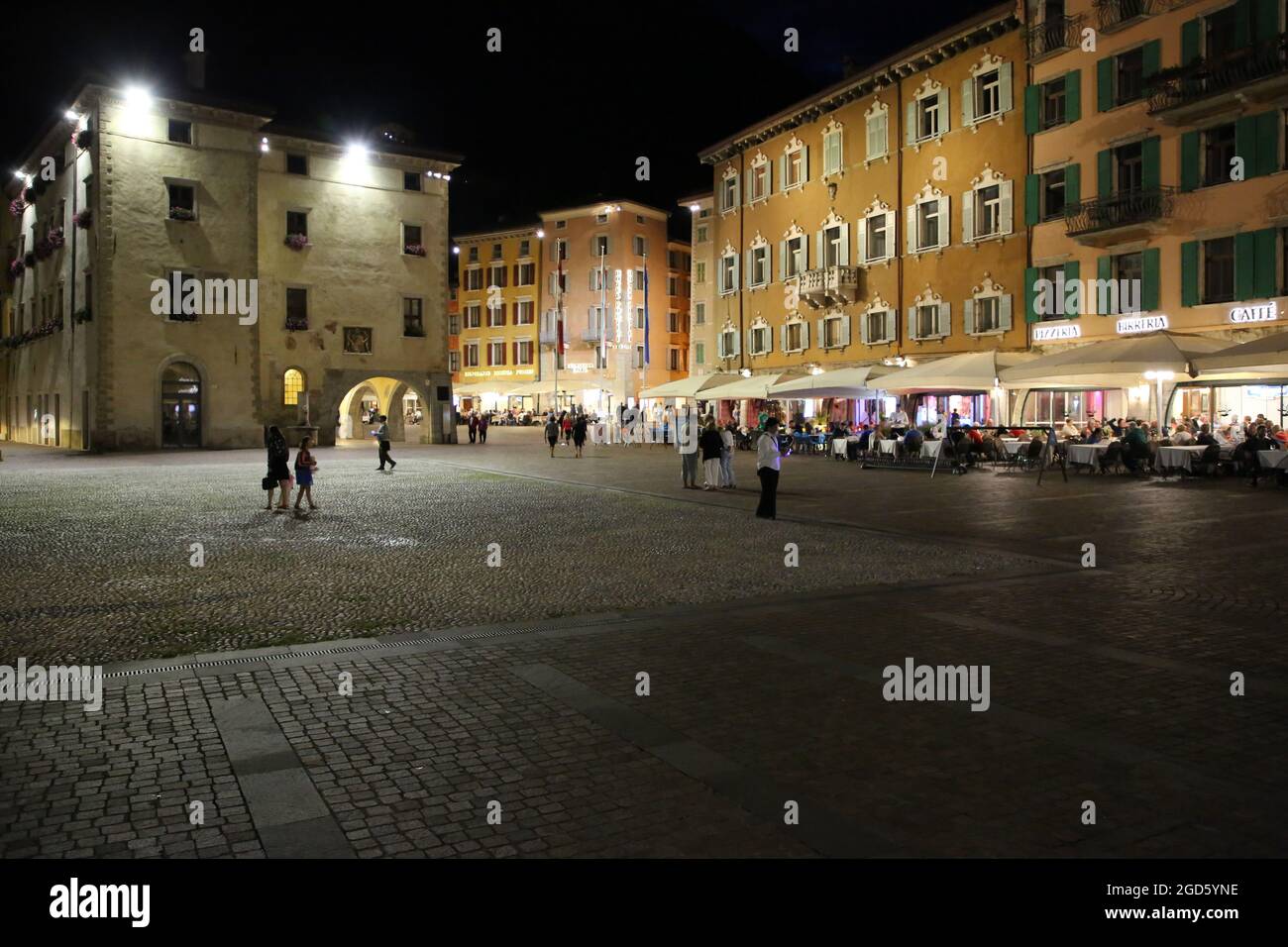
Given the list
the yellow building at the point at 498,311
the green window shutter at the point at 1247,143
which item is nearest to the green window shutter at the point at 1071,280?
the green window shutter at the point at 1247,143

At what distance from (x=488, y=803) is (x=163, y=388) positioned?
40804 mm

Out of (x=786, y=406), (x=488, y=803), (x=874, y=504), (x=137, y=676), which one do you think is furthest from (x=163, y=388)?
(x=488, y=803)

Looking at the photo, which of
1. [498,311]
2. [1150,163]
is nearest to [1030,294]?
[1150,163]

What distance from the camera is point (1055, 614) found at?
876cm

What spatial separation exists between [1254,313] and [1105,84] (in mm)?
9038

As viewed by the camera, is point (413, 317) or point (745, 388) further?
point (413, 317)

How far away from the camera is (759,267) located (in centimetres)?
4775

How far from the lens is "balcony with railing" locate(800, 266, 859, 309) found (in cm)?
4094

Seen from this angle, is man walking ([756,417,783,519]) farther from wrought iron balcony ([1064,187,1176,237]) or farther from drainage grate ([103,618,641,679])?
wrought iron balcony ([1064,187,1176,237])

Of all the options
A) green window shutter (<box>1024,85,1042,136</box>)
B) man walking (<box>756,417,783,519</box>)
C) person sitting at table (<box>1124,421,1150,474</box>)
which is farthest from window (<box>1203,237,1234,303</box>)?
man walking (<box>756,417,783,519</box>)

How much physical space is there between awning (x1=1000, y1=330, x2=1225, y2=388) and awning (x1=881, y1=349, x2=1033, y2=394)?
775mm

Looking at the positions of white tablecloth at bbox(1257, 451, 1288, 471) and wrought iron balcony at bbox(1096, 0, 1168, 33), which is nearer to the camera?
white tablecloth at bbox(1257, 451, 1288, 471)

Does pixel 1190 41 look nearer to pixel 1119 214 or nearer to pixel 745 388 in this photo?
pixel 1119 214

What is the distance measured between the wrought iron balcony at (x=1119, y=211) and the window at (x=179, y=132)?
33779 millimetres
